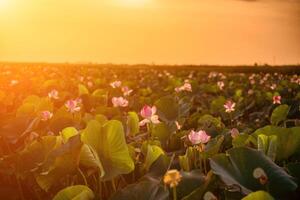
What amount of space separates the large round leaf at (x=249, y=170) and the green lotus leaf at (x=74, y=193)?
1.18 ft

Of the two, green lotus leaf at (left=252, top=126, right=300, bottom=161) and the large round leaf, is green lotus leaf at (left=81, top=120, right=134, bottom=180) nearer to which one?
the large round leaf

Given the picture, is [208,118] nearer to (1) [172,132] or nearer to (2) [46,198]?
(1) [172,132]

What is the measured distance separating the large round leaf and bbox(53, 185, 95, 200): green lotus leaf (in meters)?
0.36

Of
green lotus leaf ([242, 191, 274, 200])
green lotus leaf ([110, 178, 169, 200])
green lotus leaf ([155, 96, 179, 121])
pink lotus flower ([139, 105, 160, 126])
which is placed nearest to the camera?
green lotus leaf ([242, 191, 274, 200])

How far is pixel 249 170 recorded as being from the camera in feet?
5.04

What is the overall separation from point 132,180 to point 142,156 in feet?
0.65

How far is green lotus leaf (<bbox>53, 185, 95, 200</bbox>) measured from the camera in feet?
4.96

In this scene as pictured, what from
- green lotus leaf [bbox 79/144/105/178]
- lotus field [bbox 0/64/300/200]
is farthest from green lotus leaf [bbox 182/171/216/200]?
green lotus leaf [bbox 79/144/105/178]

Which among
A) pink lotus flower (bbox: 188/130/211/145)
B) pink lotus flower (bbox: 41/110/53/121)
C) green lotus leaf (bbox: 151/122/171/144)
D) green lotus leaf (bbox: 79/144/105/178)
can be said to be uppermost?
pink lotus flower (bbox: 188/130/211/145)

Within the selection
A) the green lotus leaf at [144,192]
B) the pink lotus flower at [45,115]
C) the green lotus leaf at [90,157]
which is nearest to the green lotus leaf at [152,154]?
the green lotus leaf at [90,157]

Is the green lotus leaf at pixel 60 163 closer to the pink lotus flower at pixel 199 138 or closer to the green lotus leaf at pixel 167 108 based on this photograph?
the pink lotus flower at pixel 199 138

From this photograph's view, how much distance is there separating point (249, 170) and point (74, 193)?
49 centimetres

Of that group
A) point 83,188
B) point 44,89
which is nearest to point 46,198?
point 83,188

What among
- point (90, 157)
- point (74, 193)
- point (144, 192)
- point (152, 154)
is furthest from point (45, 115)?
point (144, 192)
